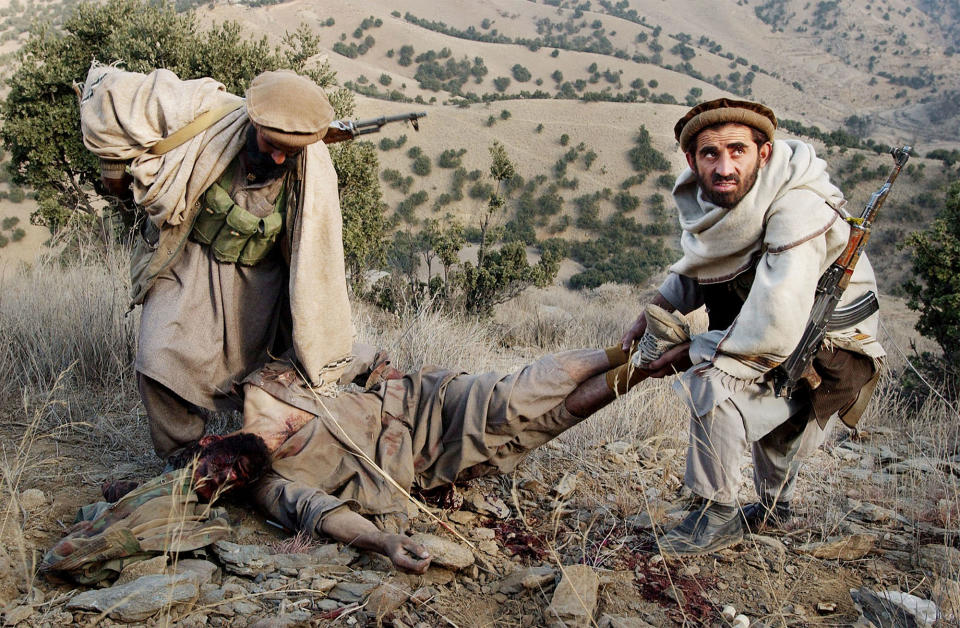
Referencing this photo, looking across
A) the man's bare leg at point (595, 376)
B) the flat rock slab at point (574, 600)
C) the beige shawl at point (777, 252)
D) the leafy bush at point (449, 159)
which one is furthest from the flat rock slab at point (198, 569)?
the leafy bush at point (449, 159)

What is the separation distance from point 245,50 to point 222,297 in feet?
16.9

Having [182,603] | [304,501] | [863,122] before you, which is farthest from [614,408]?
[863,122]

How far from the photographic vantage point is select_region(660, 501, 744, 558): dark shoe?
2.57 meters

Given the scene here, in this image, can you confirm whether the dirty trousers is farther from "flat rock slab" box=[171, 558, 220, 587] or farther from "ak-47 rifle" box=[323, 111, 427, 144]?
"ak-47 rifle" box=[323, 111, 427, 144]

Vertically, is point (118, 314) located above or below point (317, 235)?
below

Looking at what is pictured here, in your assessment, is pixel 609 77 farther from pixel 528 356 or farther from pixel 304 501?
pixel 304 501

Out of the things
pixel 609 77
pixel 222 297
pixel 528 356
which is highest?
pixel 609 77

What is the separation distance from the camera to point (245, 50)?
23.7 ft

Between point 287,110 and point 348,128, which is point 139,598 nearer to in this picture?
point 287,110

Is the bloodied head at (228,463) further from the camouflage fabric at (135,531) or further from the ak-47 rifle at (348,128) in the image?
the ak-47 rifle at (348,128)

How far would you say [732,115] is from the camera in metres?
2.49

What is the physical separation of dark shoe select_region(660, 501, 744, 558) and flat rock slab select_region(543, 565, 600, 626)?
51cm

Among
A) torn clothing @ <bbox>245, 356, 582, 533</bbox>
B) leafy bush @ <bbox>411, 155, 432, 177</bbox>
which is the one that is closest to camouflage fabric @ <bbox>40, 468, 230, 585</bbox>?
torn clothing @ <bbox>245, 356, 582, 533</bbox>

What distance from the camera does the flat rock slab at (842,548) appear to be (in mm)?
2674
